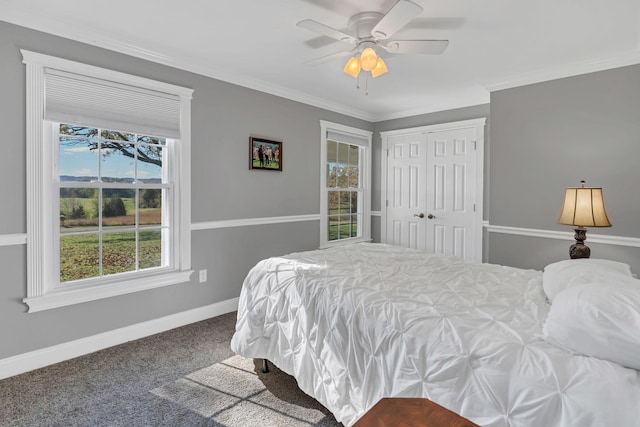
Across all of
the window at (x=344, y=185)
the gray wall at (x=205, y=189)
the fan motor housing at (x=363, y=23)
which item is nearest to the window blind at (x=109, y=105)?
the gray wall at (x=205, y=189)

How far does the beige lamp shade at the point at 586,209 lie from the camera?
2.61 m

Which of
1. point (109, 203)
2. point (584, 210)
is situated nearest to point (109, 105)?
point (109, 203)

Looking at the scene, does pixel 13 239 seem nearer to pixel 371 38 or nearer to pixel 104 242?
pixel 104 242

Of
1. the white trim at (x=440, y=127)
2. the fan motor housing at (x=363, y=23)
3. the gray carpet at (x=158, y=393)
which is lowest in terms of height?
the gray carpet at (x=158, y=393)

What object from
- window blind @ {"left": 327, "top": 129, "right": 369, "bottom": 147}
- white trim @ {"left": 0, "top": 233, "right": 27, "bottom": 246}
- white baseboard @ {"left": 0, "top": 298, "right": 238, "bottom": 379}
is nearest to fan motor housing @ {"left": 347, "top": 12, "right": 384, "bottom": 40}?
window blind @ {"left": 327, "top": 129, "right": 369, "bottom": 147}

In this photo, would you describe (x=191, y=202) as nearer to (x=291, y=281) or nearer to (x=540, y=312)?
(x=291, y=281)

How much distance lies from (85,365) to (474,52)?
398cm

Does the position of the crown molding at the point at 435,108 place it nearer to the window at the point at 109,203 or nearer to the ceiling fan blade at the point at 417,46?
the ceiling fan blade at the point at 417,46

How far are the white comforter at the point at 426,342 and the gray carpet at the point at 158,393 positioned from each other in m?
0.23

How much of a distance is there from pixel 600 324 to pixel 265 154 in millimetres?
3349

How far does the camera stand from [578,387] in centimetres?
108

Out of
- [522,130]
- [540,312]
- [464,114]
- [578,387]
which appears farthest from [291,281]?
[464,114]

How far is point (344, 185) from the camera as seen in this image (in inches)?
202

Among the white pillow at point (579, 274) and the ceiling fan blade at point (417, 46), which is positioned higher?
the ceiling fan blade at point (417, 46)
